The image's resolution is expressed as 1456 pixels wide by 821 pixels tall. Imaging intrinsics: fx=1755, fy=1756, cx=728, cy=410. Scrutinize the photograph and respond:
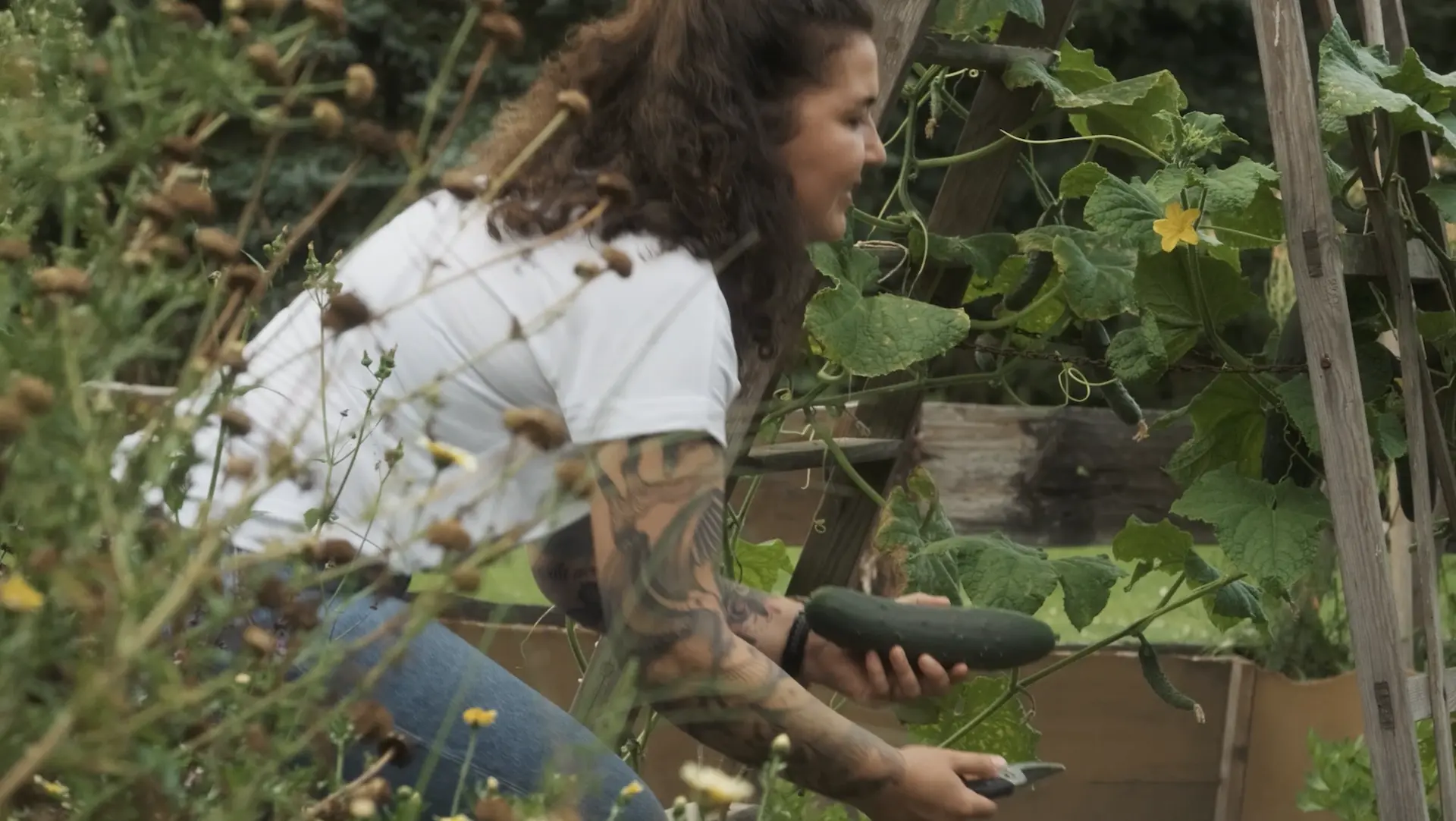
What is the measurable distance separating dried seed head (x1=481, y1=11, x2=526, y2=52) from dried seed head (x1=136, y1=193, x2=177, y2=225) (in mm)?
196

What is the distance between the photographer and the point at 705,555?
143cm

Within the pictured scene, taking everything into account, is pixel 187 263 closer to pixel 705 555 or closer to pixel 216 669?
pixel 216 669

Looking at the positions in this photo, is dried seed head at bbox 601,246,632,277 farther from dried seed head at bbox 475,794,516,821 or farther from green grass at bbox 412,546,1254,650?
green grass at bbox 412,546,1254,650

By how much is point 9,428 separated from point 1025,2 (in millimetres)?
1887

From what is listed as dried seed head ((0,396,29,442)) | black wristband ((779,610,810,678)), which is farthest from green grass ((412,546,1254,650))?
dried seed head ((0,396,29,442))

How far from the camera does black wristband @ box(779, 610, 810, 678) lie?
75.5 inches

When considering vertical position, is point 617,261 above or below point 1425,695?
above

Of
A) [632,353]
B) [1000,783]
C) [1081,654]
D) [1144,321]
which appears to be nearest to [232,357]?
[632,353]

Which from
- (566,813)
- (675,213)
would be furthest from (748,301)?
(566,813)

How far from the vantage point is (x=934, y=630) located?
1693 millimetres

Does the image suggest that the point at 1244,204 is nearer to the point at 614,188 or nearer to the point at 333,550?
the point at 614,188

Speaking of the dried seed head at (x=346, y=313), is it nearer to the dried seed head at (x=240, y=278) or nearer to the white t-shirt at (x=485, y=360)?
the dried seed head at (x=240, y=278)

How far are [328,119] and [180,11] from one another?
0.10 meters

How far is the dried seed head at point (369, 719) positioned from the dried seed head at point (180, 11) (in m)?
0.35
